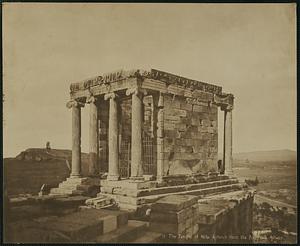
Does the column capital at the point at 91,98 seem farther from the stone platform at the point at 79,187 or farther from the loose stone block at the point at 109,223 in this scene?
the loose stone block at the point at 109,223

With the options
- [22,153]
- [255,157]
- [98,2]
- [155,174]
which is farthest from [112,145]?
[255,157]

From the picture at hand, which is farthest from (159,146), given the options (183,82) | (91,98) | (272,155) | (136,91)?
(272,155)

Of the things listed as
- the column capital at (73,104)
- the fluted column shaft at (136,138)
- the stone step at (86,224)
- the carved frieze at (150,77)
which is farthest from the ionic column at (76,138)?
the stone step at (86,224)

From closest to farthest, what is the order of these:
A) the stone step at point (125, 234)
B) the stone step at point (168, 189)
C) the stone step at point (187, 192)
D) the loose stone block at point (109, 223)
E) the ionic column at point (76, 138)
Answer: the stone step at point (125, 234), the loose stone block at point (109, 223), the stone step at point (187, 192), the stone step at point (168, 189), the ionic column at point (76, 138)

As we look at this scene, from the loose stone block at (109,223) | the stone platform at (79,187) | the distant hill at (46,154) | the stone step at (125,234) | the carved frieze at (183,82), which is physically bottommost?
the stone step at (125,234)

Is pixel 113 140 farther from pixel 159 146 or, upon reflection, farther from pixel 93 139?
pixel 159 146

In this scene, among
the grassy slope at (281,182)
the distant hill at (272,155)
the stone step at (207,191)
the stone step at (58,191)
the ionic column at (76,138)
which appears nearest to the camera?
the grassy slope at (281,182)

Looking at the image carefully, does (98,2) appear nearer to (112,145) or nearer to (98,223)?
(112,145)
